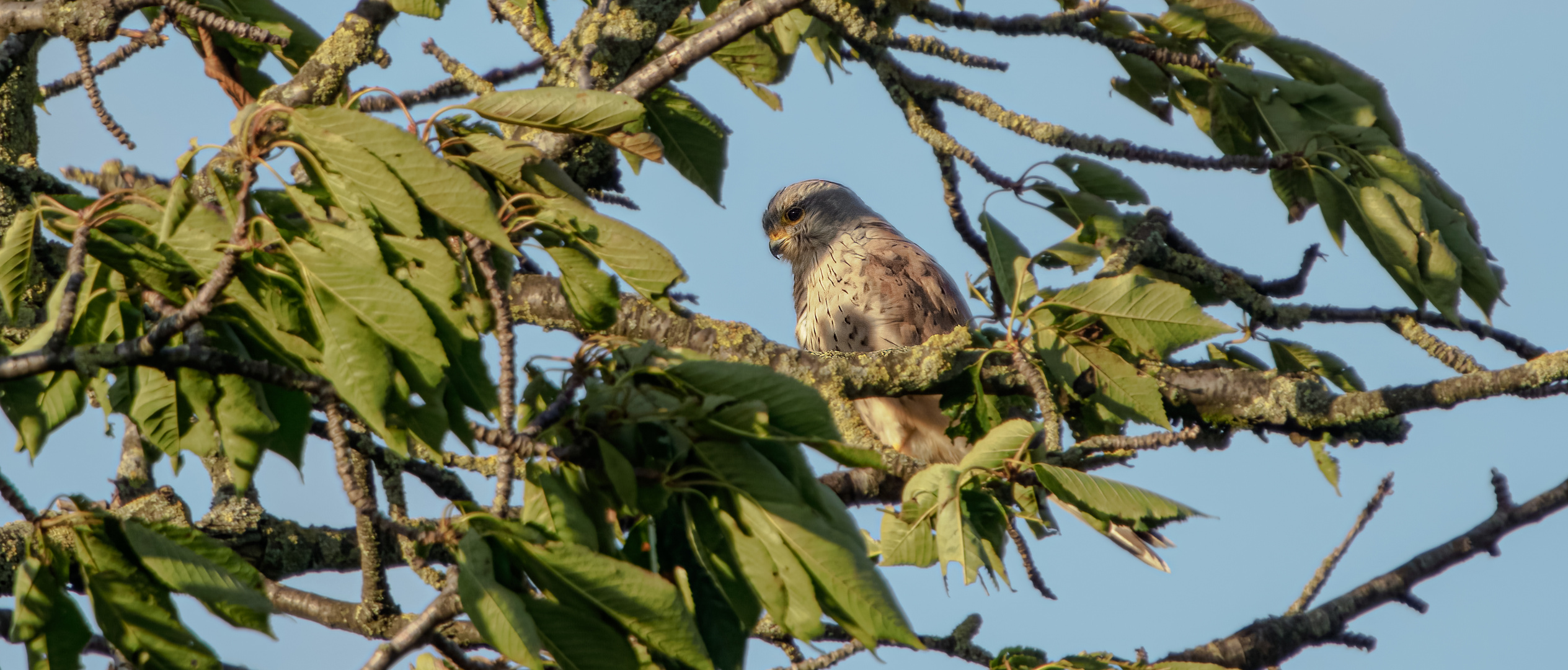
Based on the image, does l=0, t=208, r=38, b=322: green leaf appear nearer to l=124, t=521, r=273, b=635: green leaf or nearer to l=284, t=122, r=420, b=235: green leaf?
l=124, t=521, r=273, b=635: green leaf

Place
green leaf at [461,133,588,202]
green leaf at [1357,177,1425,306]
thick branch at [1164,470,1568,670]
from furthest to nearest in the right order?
thick branch at [1164,470,1568,670] < green leaf at [1357,177,1425,306] < green leaf at [461,133,588,202]

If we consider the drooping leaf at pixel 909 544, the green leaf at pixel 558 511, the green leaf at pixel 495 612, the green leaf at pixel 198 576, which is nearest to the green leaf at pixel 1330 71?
the drooping leaf at pixel 909 544

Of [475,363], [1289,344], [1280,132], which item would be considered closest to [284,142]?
[475,363]

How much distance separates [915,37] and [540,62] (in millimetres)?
1382

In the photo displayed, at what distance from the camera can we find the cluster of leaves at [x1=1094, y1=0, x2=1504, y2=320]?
2.95m

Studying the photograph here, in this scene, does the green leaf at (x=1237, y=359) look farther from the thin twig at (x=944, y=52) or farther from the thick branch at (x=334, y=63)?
the thick branch at (x=334, y=63)

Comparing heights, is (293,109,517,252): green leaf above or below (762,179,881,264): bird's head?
below

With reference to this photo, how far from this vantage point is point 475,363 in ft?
5.44

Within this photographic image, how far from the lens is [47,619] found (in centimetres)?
173

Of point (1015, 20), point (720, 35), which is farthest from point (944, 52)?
point (720, 35)

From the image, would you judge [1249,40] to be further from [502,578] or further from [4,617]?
[4,617]

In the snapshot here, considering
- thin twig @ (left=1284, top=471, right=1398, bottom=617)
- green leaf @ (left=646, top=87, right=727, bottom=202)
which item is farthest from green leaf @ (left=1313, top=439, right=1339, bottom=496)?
green leaf @ (left=646, top=87, right=727, bottom=202)

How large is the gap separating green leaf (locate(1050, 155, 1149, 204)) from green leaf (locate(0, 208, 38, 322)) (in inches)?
107

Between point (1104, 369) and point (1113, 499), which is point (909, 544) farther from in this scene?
point (1104, 369)
